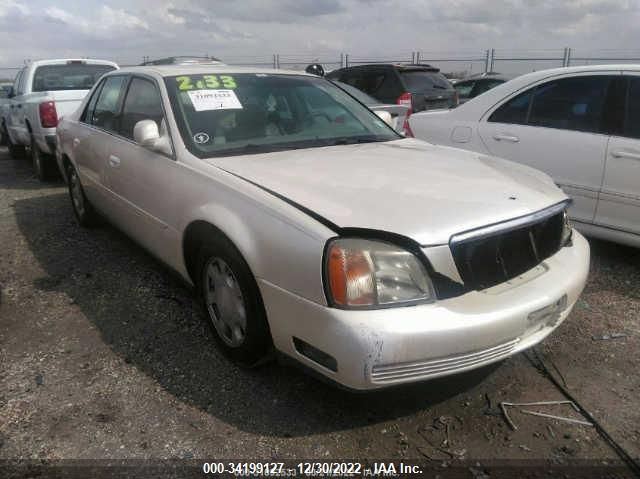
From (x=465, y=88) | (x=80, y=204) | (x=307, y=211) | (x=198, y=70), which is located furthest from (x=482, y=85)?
(x=307, y=211)

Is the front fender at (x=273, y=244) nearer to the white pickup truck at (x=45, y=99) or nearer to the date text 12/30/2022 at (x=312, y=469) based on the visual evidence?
the date text 12/30/2022 at (x=312, y=469)

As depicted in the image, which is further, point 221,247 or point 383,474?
point 221,247

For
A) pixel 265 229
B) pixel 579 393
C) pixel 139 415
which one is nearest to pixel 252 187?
pixel 265 229

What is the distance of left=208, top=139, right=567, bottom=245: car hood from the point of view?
2113 millimetres

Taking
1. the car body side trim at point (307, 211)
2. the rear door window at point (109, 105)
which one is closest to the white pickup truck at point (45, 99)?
the rear door window at point (109, 105)

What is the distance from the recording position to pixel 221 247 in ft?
8.27

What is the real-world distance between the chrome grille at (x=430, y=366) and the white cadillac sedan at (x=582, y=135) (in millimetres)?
2246

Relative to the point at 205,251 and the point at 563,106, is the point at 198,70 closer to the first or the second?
the point at 205,251

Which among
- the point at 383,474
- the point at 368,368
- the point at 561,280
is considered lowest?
the point at 383,474

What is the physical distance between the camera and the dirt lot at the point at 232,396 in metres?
2.21

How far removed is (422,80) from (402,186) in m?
7.46

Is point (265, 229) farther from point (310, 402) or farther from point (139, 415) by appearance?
point (139, 415)

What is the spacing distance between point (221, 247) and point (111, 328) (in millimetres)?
1144

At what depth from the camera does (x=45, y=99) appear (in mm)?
6988
